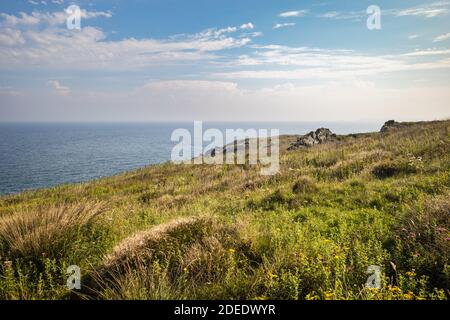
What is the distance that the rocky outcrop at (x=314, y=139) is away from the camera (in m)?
33.4

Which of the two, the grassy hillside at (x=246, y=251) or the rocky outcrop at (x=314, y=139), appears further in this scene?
the rocky outcrop at (x=314, y=139)

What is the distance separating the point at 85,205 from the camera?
23.6ft

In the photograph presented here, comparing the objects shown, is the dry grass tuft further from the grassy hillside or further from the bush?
the bush

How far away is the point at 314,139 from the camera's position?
118 feet

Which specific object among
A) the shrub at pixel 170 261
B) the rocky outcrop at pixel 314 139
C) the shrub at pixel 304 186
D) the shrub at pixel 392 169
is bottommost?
the shrub at pixel 170 261

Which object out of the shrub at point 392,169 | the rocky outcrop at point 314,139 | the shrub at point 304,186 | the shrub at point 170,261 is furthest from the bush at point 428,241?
the rocky outcrop at point 314,139

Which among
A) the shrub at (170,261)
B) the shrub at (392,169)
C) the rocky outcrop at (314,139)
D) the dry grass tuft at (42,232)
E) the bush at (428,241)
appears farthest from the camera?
the rocky outcrop at (314,139)

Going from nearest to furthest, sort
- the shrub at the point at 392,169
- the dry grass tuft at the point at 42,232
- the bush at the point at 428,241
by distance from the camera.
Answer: the bush at the point at 428,241 → the dry grass tuft at the point at 42,232 → the shrub at the point at 392,169

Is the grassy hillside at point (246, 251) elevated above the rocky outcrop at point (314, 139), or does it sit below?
below

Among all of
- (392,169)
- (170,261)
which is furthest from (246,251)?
(392,169)

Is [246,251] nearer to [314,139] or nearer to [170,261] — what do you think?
[170,261]

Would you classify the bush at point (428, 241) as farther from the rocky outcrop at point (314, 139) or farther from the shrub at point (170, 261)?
the rocky outcrop at point (314, 139)
